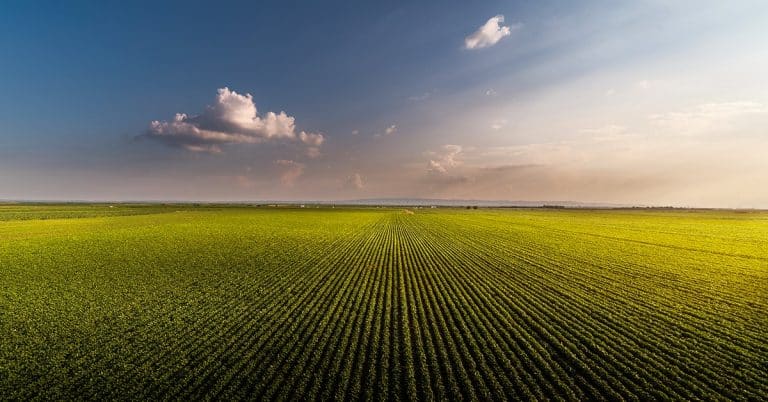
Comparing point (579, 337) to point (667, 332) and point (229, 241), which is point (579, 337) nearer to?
point (667, 332)

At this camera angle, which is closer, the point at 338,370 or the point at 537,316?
the point at 338,370

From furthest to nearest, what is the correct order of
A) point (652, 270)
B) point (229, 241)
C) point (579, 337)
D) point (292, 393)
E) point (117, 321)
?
point (229, 241) → point (652, 270) → point (117, 321) → point (579, 337) → point (292, 393)

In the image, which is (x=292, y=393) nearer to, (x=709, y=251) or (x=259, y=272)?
(x=259, y=272)

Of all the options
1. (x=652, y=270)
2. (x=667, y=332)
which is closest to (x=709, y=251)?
(x=652, y=270)

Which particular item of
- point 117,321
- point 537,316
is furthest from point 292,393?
point 537,316

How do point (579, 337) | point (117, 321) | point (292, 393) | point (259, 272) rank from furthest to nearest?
point (259, 272)
point (117, 321)
point (579, 337)
point (292, 393)

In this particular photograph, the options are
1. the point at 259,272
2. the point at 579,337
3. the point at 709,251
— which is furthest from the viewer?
the point at 709,251
